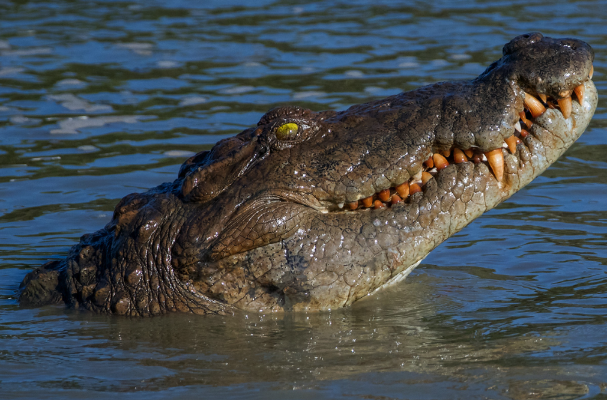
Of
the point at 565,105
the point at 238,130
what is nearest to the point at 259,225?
the point at 565,105

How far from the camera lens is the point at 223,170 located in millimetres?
4438

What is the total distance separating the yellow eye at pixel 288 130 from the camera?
441 centimetres

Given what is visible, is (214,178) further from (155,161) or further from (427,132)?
(155,161)

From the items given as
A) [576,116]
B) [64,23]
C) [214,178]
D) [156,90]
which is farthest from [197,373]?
[64,23]

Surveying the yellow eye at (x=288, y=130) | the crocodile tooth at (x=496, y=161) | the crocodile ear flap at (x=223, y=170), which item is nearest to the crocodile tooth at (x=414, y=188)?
the crocodile tooth at (x=496, y=161)

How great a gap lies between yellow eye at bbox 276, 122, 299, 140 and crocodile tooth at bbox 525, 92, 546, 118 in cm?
117

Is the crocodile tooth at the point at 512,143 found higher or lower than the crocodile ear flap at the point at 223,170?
higher

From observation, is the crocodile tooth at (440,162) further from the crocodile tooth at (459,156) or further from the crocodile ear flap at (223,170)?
the crocodile ear flap at (223,170)

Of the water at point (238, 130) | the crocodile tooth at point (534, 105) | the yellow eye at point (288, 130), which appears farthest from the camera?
the yellow eye at point (288, 130)

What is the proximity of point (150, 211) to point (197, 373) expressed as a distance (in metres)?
1.05

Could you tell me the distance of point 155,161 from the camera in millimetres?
8172

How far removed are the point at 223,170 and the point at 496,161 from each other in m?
1.41

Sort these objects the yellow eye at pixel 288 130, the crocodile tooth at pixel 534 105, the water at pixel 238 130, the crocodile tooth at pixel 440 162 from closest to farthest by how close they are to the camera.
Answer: the water at pixel 238 130
the crocodile tooth at pixel 534 105
the crocodile tooth at pixel 440 162
the yellow eye at pixel 288 130

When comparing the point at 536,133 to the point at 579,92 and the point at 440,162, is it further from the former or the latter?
the point at 440,162
